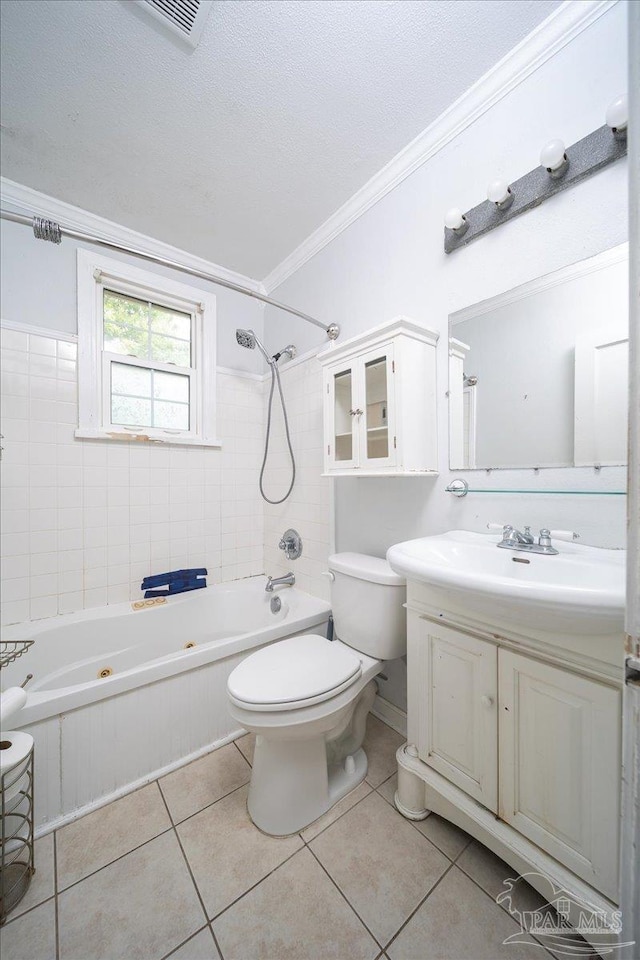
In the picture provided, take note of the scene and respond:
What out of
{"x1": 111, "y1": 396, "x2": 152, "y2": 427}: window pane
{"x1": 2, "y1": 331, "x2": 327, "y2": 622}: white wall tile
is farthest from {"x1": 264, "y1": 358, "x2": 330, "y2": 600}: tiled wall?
{"x1": 111, "y1": 396, "x2": 152, "y2": 427}: window pane

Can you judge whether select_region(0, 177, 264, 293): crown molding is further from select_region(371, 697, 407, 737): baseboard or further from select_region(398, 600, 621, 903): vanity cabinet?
select_region(371, 697, 407, 737): baseboard

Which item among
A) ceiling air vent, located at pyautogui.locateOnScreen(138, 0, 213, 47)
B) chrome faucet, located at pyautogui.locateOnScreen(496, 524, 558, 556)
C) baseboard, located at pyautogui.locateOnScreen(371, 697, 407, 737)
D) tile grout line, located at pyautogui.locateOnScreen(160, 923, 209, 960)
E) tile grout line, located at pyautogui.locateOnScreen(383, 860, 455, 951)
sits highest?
ceiling air vent, located at pyautogui.locateOnScreen(138, 0, 213, 47)

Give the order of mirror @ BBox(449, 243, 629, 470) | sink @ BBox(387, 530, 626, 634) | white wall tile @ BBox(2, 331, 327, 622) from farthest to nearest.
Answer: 1. white wall tile @ BBox(2, 331, 327, 622)
2. mirror @ BBox(449, 243, 629, 470)
3. sink @ BBox(387, 530, 626, 634)

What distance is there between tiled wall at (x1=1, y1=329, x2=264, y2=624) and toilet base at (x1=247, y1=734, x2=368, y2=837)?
1189 millimetres

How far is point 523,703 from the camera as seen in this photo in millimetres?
832

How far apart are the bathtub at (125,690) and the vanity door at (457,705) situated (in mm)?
751

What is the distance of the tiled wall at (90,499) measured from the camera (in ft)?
5.31

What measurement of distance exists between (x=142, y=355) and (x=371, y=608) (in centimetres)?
188

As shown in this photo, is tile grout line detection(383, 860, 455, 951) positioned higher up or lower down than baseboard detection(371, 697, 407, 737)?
lower down

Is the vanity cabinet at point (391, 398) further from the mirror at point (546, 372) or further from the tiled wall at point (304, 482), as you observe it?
the tiled wall at point (304, 482)

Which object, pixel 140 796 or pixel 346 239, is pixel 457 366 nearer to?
pixel 346 239

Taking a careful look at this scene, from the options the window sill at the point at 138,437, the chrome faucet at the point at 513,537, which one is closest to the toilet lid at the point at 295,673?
the chrome faucet at the point at 513,537

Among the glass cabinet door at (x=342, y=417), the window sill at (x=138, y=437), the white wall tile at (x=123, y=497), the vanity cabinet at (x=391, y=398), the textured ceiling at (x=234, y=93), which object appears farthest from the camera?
the window sill at (x=138, y=437)

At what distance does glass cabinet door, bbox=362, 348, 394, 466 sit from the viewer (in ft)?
4.27
